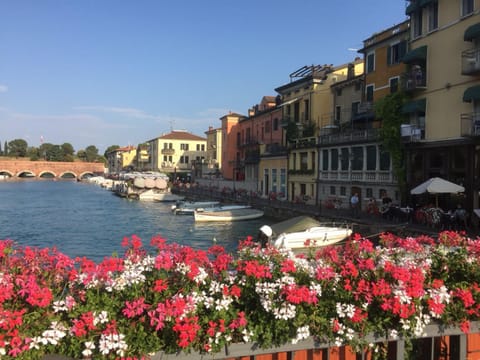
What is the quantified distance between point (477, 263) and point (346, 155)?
29.8 meters

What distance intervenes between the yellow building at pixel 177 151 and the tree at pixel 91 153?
80.8 meters

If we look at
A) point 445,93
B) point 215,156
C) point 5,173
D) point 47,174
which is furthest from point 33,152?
point 445,93

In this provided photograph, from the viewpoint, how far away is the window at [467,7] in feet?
71.9

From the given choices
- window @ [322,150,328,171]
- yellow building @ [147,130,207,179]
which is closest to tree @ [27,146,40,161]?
yellow building @ [147,130,207,179]

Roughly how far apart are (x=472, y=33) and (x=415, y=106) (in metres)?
5.32

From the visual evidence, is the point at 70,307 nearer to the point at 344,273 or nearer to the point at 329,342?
the point at 329,342

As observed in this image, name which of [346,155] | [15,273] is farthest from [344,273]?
[346,155]

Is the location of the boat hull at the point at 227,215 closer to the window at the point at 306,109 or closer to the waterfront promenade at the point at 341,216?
the waterfront promenade at the point at 341,216

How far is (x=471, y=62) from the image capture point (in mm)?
21609

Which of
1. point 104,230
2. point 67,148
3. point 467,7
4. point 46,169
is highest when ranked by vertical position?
point 67,148

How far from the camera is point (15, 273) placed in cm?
406

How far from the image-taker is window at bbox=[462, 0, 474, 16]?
2193cm

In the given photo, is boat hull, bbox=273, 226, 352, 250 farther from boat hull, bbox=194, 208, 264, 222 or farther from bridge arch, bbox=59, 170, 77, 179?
bridge arch, bbox=59, 170, 77, 179

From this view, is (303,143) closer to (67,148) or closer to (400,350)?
(400,350)
